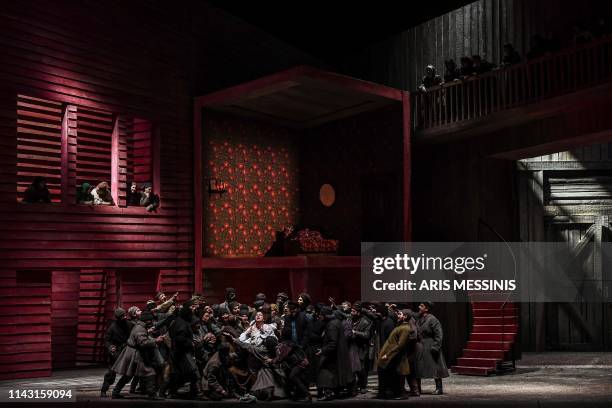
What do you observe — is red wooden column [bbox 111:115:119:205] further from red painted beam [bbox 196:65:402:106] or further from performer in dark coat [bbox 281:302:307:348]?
performer in dark coat [bbox 281:302:307:348]

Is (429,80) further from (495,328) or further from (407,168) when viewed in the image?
(495,328)

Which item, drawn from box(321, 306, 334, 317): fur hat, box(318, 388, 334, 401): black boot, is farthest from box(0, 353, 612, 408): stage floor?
box(321, 306, 334, 317): fur hat

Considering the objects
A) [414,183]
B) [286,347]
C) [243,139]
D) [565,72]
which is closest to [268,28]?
[243,139]

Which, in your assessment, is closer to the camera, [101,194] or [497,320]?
[101,194]

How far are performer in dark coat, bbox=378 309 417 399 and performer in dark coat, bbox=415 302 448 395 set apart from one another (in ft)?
1.52

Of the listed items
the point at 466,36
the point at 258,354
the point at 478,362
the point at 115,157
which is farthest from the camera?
the point at 466,36

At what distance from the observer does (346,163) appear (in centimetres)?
2080

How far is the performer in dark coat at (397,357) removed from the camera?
13312mm

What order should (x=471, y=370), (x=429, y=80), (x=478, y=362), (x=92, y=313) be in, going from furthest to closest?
(x=429, y=80)
(x=92, y=313)
(x=478, y=362)
(x=471, y=370)

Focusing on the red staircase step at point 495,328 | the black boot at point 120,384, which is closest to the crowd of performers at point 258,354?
the black boot at point 120,384

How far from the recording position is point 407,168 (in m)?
18.9

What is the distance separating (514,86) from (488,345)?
228 inches

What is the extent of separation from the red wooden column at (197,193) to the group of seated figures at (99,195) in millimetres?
1057

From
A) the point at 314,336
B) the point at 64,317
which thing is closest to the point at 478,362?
the point at 314,336
